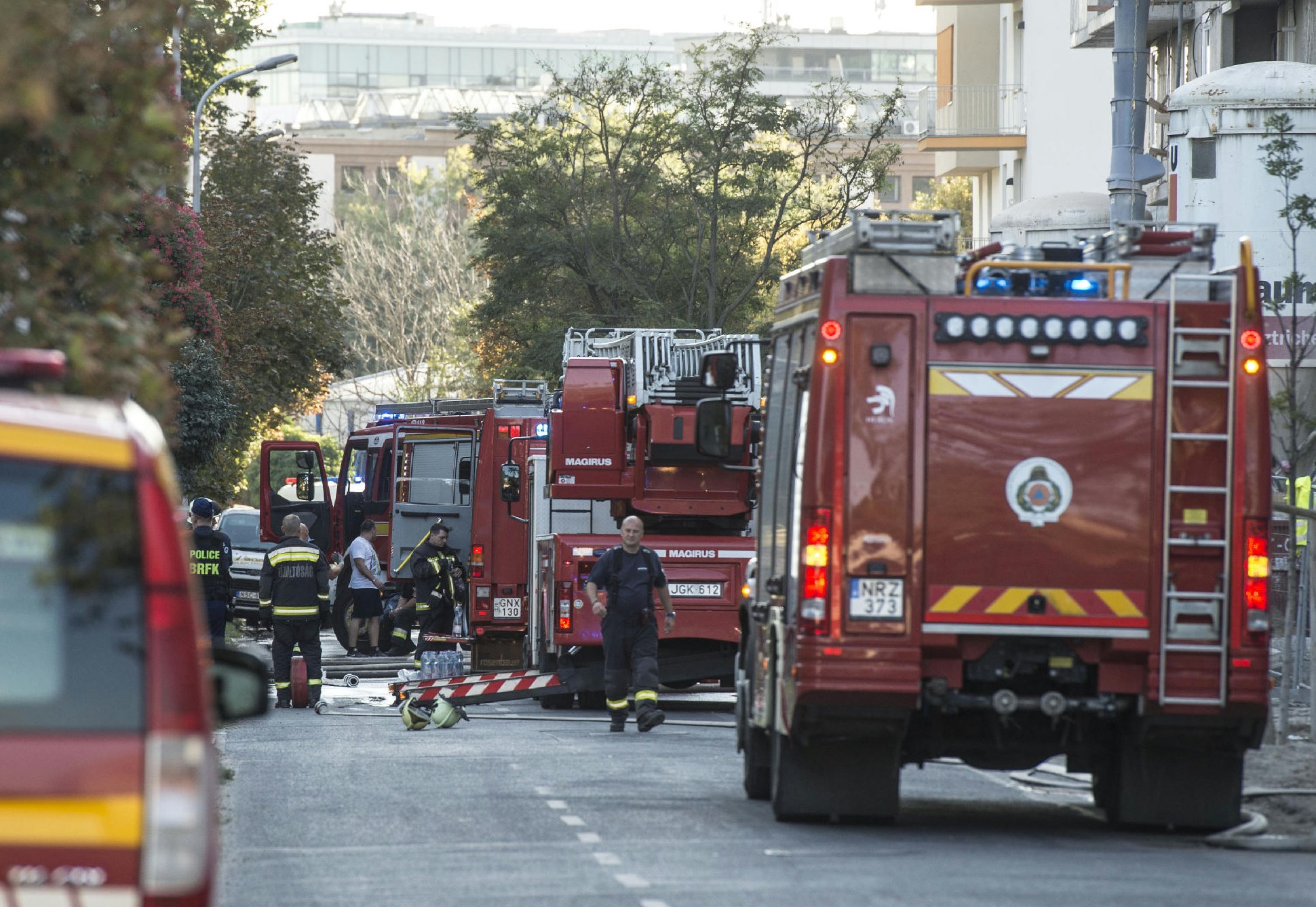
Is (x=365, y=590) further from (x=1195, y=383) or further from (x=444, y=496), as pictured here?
(x=1195, y=383)

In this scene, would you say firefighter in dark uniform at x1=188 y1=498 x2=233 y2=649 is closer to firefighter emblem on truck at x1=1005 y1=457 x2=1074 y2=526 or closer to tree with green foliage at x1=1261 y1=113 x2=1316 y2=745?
tree with green foliage at x1=1261 y1=113 x2=1316 y2=745

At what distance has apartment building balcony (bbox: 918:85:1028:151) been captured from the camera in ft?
142

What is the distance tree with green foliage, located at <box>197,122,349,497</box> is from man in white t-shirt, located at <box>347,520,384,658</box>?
5.12 metres

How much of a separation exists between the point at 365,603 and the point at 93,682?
78.6 ft

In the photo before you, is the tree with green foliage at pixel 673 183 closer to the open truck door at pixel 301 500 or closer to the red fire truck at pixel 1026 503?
the open truck door at pixel 301 500

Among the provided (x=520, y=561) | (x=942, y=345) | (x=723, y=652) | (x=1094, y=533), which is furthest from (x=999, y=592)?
(x=520, y=561)

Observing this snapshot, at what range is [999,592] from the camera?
1075 centimetres

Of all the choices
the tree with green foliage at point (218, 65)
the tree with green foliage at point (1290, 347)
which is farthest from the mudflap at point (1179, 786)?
the tree with green foliage at point (218, 65)

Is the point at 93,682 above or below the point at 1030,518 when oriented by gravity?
below

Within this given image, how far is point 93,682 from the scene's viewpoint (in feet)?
16.0

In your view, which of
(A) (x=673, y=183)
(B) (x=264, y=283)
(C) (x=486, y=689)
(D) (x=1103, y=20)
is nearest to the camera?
(C) (x=486, y=689)

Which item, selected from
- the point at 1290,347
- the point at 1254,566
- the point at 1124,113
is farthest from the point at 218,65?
the point at 1254,566

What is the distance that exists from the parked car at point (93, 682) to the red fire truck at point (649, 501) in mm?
14357

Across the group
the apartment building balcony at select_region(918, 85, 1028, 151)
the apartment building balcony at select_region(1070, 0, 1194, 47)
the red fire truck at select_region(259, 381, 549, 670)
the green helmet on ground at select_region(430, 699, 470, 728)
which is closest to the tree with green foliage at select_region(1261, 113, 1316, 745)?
the green helmet on ground at select_region(430, 699, 470, 728)
